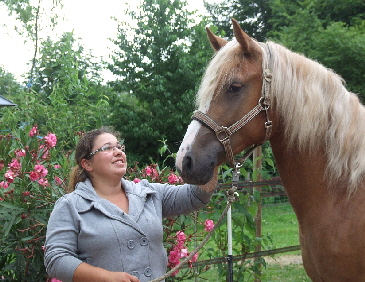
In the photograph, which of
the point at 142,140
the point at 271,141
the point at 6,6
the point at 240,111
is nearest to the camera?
the point at 240,111

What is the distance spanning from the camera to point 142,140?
1322cm

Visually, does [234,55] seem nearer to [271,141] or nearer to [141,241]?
[271,141]

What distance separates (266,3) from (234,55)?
21.8 metres

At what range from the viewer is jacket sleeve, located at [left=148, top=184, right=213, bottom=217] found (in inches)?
84.6

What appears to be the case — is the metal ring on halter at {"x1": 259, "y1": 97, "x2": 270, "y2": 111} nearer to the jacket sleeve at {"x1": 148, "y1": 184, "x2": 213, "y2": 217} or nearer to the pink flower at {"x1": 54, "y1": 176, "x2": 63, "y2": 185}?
the jacket sleeve at {"x1": 148, "y1": 184, "x2": 213, "y2": 217}

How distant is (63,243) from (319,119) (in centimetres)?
137

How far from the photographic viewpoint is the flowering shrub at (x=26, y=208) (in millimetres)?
2418

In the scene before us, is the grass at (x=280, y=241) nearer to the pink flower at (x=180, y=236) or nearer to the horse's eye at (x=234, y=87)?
the pink flower at (x=180, y=236)

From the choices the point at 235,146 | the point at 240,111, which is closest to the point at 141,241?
the point at 235,146

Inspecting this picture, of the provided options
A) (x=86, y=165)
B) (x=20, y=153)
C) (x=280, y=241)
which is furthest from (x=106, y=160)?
(x=280, y=241)

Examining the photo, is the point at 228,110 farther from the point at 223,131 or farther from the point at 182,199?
the point at 182,199

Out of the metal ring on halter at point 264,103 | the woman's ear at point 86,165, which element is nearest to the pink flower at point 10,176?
the woman's ear at point 86,165

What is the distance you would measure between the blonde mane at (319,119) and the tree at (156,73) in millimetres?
10280

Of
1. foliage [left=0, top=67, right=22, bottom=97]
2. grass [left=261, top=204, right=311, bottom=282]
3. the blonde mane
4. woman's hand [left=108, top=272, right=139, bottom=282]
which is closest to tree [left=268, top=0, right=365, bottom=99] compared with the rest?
grass [left=261, top=204, right=311, bottom=282]
